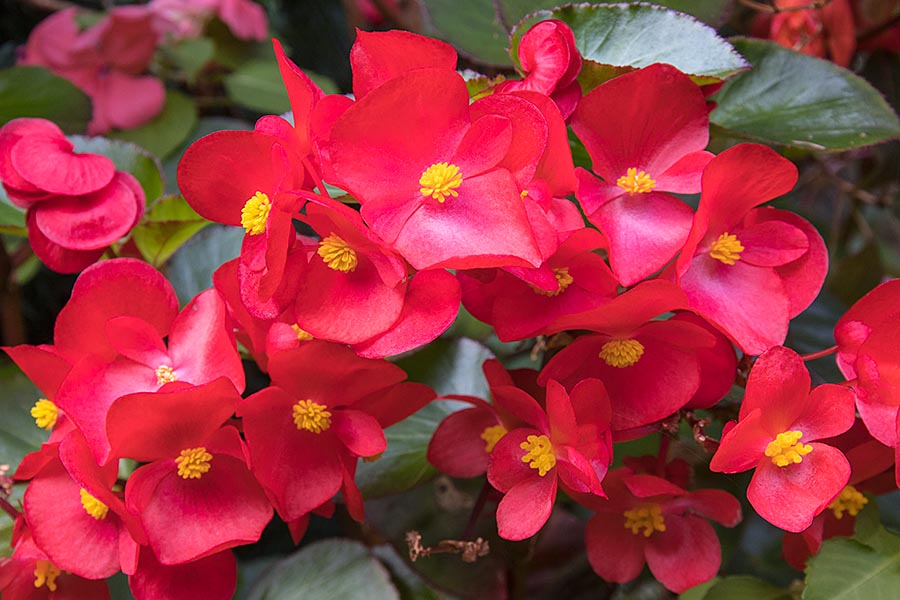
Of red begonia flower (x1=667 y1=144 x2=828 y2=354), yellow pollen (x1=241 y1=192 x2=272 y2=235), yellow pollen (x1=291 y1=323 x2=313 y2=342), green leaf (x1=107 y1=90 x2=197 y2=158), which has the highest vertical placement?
yellow pollen (x1=241 y1=192 x2=272 y2=235)

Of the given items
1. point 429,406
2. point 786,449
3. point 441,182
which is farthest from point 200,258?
point 786,449

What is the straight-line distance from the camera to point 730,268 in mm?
405

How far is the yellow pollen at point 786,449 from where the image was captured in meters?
0.36

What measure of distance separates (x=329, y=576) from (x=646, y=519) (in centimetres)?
21

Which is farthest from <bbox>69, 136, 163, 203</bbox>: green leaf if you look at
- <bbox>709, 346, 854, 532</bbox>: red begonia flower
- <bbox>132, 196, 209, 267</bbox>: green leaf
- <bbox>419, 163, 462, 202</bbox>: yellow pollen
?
<bbox>709, 346, 854, 532</bbox>: red begonia flower

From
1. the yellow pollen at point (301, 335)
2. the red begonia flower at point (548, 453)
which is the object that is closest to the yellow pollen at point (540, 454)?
the red begonia flower at point (548, 453)

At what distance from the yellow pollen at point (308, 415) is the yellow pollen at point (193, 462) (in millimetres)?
44

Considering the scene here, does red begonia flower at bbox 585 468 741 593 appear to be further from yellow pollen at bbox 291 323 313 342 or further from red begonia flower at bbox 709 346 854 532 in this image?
yellow pollen at bbox 291 323 313 342

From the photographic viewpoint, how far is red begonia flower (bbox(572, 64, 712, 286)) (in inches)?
15.0

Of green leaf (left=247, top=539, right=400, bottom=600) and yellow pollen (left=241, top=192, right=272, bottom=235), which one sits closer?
yellow pollen (left=241, top=192, right=272, bottom=235)

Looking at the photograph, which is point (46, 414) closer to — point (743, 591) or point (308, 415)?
point (308, 415)

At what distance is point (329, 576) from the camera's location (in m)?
0.53

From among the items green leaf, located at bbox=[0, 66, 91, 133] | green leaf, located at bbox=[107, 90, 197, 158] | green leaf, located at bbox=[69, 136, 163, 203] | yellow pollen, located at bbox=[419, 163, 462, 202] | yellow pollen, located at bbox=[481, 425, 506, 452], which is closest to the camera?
yellow pollen, located at bbox=[419, 163, 462, 202]

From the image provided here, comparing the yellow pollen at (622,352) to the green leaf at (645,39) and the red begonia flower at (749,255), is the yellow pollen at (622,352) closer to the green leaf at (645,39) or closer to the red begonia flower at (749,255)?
the red begonia flower at (749,255)
